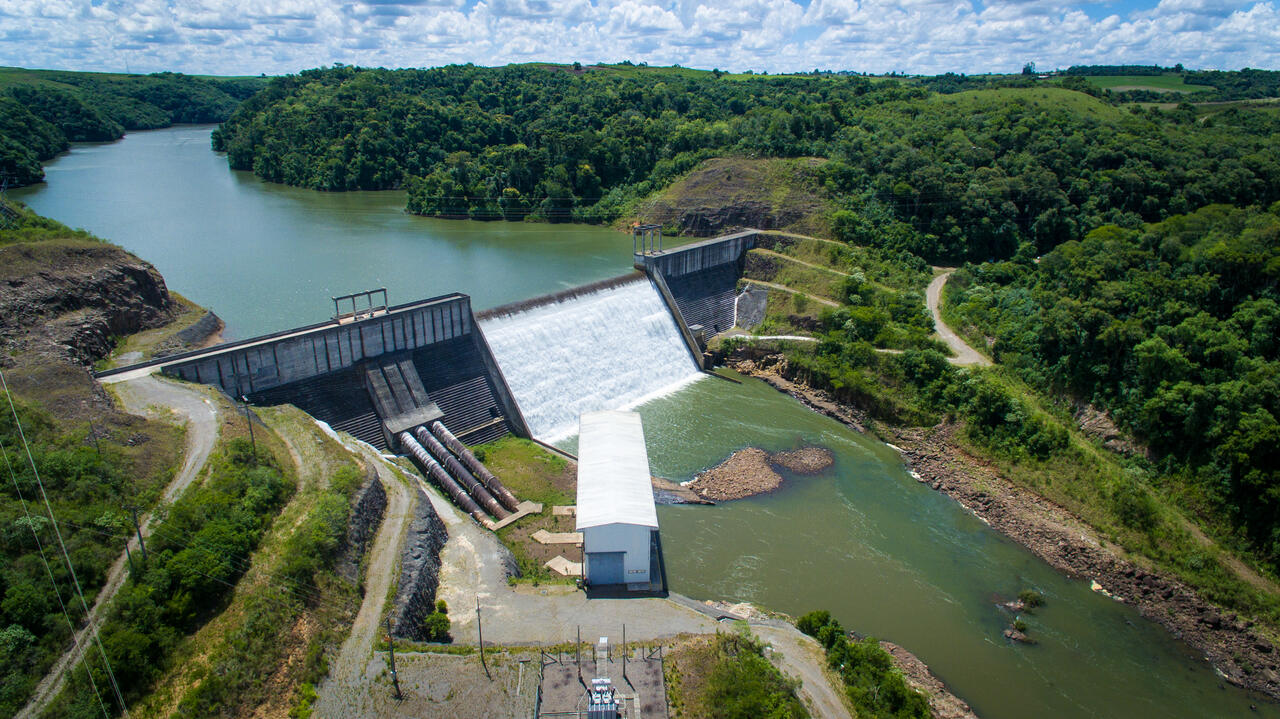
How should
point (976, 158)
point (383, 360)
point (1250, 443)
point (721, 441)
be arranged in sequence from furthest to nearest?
point (976, 158) < point (721, 441) < point (383, 360) < point (1250, 443)

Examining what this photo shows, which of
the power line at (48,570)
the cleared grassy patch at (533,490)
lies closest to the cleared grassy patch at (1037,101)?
the cleared grassy patch at (533,490)

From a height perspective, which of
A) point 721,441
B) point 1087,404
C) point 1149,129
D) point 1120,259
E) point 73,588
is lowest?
point 721,441

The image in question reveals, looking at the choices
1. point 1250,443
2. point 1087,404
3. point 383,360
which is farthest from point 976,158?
point 383,360

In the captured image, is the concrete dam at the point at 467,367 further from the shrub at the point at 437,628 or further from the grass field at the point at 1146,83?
the grass field at the point at 1146,83

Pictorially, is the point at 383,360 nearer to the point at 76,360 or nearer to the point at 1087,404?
the point at 76,360

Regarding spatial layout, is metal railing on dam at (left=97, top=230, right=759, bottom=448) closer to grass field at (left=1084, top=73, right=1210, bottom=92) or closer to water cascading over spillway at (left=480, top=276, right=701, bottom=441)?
water cascading over spillway at (left=480, top=276, right=701, bottom=441)

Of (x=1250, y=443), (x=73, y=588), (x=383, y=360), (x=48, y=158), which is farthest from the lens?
(x=48, y=158)
